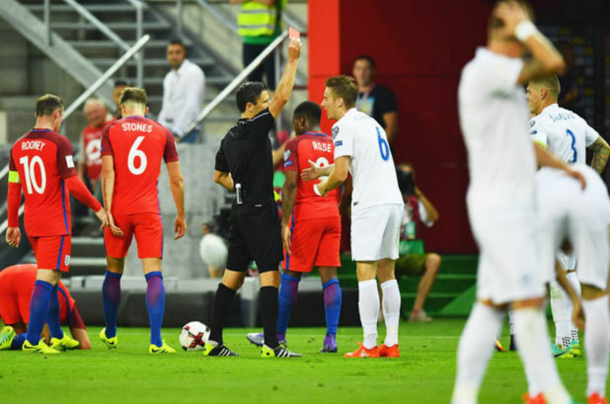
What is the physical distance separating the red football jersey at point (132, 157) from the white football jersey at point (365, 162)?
5.74ft

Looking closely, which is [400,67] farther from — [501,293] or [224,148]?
[501,293]

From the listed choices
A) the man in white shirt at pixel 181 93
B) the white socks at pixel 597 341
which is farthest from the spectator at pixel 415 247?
the white socks at pixel 597 341

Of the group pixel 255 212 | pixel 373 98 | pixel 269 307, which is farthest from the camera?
pixel 373 98

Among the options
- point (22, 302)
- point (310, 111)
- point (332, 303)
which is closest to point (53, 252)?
point (22, 302)

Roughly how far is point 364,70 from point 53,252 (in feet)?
21.1

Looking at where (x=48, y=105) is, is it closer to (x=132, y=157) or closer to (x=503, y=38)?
(x=132, y=157)

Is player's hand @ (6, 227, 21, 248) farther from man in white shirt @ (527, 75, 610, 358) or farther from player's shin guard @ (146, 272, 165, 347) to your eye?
man in white shirt @ (527, 75, 610, 358)

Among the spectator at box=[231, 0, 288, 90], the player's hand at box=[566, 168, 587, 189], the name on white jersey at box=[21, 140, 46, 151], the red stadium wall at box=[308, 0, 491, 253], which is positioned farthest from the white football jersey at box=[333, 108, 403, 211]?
the spectator at box=[231, 0, 288, 90]

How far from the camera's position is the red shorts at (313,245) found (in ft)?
36.6

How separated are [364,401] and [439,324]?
7.84 m

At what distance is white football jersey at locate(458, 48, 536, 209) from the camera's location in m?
5.98

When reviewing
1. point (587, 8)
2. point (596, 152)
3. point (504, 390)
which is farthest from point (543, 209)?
point (587, 8)

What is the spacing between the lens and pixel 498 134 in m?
6.02

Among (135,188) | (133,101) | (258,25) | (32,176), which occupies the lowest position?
(135,188)
